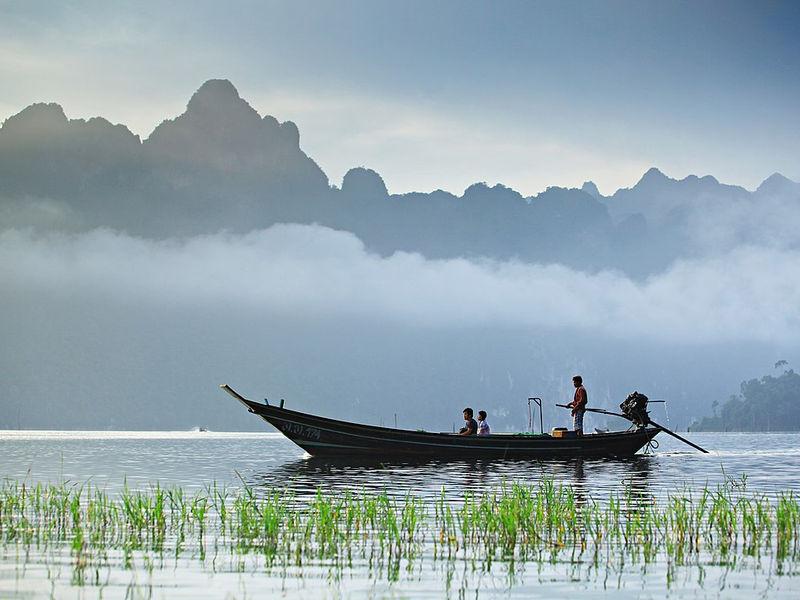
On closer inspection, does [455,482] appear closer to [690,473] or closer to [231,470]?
[690,473]

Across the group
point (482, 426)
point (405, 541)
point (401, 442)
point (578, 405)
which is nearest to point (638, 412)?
point (578, 405)

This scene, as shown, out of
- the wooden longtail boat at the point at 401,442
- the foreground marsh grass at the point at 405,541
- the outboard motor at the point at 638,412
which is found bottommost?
the foreground marsh grass at the point at 405,541

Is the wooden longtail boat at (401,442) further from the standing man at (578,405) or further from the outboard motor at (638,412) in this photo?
the outboard motor at (638,412)

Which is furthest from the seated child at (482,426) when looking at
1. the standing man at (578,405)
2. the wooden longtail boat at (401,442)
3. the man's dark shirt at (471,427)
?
the standing man at (578,405)

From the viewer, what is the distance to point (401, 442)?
133 ft

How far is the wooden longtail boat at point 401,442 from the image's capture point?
4050 centimetres

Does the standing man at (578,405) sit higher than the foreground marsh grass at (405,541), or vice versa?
the standing man at (578,405)

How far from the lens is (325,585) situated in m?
13.4

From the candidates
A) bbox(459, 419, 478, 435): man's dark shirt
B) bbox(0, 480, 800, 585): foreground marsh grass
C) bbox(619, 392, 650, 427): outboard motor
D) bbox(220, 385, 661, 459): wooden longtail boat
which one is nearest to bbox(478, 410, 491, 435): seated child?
bbox(459, 419, 478, 435): man's dark shirt

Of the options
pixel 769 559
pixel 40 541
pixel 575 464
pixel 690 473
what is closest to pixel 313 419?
pixel 575 464

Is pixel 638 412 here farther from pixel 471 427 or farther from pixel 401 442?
pixel 401 442

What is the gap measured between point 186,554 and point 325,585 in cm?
305

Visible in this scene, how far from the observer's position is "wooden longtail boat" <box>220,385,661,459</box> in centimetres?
4050

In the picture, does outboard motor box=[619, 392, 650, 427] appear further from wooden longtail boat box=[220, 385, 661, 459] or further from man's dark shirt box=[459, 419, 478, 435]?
man's dark shirt box=[459, 419, 478, 435]
